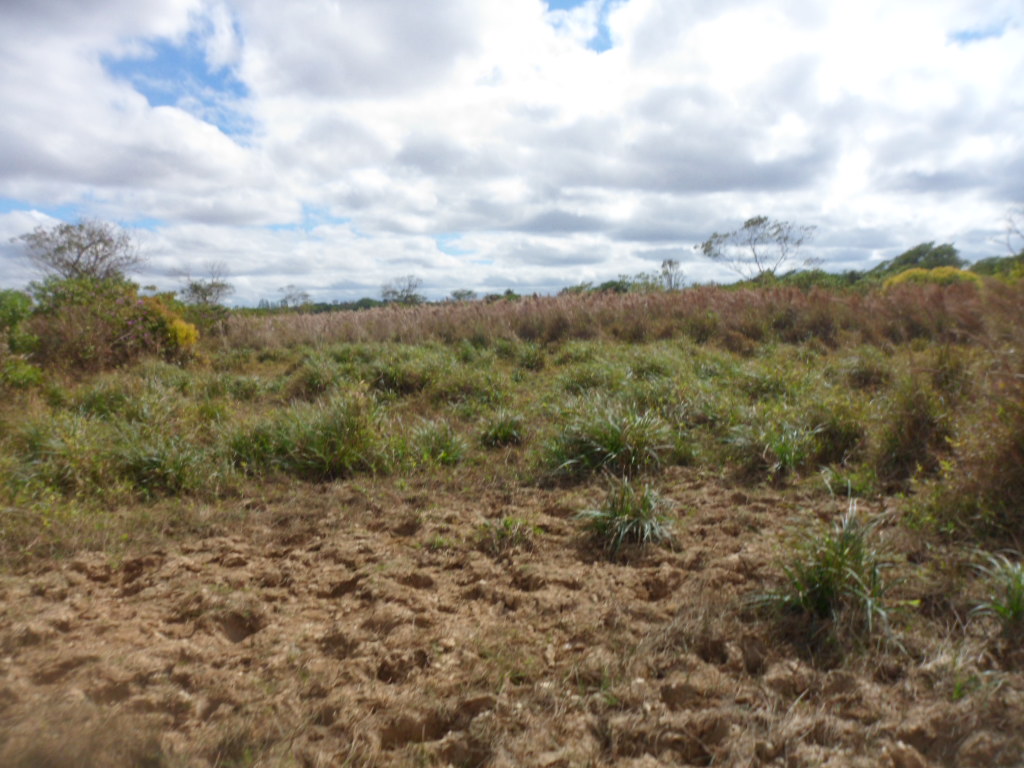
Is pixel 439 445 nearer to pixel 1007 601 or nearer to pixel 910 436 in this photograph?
pixel 910 436

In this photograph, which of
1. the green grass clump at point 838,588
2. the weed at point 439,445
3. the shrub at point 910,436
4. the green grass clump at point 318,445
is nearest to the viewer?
the green grass clump at point 838,588

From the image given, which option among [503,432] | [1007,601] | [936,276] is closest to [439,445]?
[503,432]

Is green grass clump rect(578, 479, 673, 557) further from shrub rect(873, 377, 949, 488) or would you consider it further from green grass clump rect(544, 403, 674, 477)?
shrub rect(873, 377, 949, 488)

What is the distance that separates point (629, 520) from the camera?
3.69 m

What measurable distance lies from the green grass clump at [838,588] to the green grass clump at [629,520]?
33.7 inches

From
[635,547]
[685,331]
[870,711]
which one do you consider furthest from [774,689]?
[685,331]

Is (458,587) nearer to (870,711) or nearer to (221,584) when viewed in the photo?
(221,584)

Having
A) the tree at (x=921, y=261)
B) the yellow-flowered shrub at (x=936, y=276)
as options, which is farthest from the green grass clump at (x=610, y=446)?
the tree at (x=921, y=261)

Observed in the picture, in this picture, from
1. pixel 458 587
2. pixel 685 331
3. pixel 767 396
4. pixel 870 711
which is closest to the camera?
pixel 870 711

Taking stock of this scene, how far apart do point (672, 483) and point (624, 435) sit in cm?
51

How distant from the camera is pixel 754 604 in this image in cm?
285

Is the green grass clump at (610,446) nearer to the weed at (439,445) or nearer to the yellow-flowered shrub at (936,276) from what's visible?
the weed at (439,445)

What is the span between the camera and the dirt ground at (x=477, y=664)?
2.16 metres

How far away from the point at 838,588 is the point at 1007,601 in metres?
0.58
